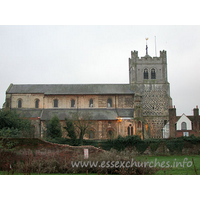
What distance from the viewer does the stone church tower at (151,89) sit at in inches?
1845

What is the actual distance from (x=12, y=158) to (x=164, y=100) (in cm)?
3507

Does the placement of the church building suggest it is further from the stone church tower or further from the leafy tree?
the leafy tree

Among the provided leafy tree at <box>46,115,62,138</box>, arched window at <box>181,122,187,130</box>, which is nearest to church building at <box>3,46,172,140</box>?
arched window at <box>181,122,187,130</box>

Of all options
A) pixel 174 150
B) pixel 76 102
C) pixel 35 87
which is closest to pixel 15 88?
pixel 35 87

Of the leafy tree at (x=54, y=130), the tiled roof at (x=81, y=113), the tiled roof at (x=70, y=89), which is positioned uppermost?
the tiled roof at (x=70, y=89)

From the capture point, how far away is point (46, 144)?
20.3 m

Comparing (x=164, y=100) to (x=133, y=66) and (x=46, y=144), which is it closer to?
(x=133, y=66)

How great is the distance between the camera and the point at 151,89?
49.4 metres

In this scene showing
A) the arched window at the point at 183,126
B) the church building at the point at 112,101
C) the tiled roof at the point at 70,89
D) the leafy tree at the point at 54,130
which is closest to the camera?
the leafy tree at the point at 54,130

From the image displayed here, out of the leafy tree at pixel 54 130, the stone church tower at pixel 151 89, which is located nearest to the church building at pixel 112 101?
the stone church tower at pixel 151 89

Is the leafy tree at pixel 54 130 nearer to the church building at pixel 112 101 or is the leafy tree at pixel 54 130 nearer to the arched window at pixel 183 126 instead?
the church building at pixel 112 101

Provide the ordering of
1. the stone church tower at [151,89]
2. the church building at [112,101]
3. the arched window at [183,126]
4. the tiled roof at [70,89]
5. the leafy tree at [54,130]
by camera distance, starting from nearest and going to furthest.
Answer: the leafy tree at [54,130]
the arched window at [183,126]
the church building at [112,101]
the stone church tower at [151,89]
the tiled roof at [70,89]

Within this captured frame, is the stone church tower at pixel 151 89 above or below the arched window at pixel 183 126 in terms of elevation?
above

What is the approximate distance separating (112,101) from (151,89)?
7.50 m
